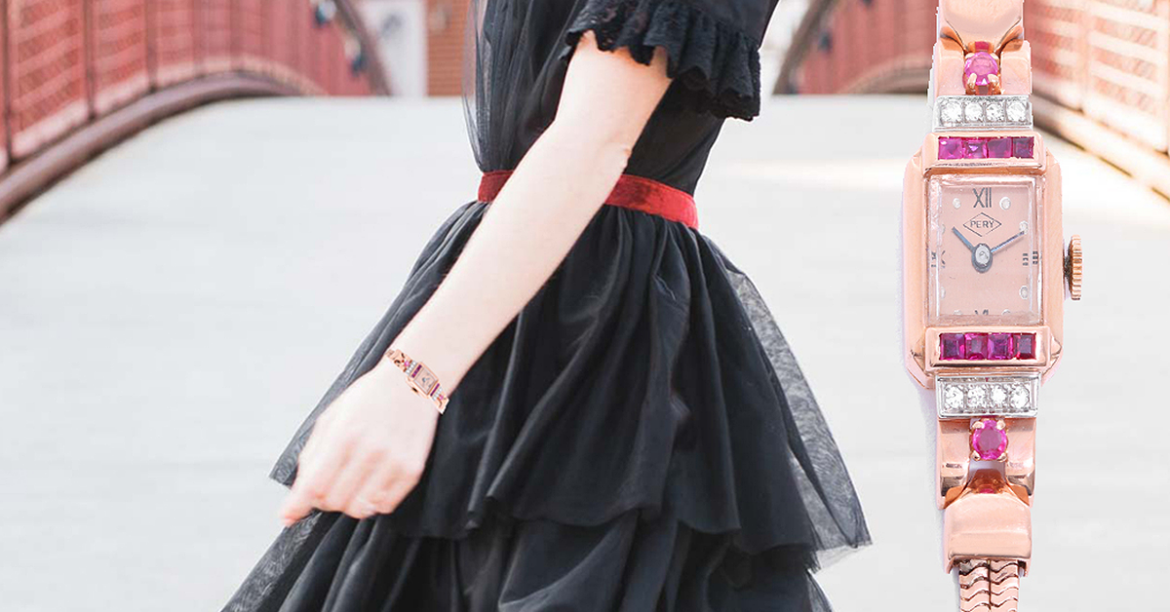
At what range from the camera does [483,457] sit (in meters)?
1.21

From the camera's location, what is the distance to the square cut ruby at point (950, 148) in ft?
4.69

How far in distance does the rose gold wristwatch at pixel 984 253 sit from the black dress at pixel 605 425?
19cm

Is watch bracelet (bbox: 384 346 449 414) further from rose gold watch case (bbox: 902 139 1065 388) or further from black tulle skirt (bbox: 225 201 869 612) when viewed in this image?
rose gold watch case (bbox: 902 139 1065 388)

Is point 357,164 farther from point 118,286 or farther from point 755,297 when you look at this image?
point 755,297

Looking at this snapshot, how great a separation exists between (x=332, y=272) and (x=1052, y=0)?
13.8 ft

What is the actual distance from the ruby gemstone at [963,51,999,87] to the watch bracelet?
2.01 ft

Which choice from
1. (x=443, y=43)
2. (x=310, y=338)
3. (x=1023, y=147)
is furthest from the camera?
(x=443, y=43)

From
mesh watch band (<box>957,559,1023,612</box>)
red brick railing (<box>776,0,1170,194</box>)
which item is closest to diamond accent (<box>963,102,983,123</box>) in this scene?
mesh watch band (<box>957,559,1023,612</box>)

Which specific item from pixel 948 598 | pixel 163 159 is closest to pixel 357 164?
pixel 163 159

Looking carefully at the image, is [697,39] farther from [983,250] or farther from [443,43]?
[443,43]

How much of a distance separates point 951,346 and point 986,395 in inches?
2.3

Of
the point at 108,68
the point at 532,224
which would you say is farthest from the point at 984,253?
the point at 108,68

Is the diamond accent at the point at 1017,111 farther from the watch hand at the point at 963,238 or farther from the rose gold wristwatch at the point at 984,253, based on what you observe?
the watch hand at the point at 963,238

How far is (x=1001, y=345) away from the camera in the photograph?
1435mm
